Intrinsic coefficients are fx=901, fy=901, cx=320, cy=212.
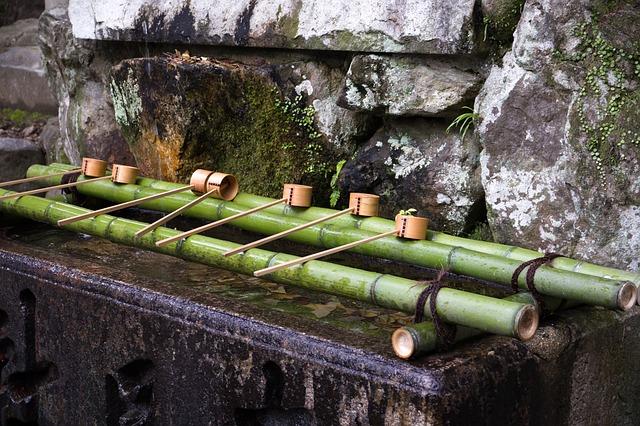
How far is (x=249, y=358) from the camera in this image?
8.93 ft

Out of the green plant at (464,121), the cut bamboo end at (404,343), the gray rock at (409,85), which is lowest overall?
the cut bamboo end at (404,343)

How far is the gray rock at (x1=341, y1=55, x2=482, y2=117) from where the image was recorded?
11.9 ft

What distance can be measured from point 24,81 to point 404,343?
5.11 meters

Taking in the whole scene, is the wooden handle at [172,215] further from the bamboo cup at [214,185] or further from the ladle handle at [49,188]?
the ladle handle at [49,188]

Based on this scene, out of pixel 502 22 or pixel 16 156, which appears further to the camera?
pixel 16 156

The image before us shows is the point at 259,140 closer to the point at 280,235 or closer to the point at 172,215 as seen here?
the point at 172,215

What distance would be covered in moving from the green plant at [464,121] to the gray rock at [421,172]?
4cm

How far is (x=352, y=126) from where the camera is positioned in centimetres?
408

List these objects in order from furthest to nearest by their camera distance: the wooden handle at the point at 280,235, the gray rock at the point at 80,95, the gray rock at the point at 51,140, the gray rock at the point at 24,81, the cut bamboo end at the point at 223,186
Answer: the gray rock at the point at 24,81 < the gray rock at the point at 51,140 < the gray rock at the point at 80,95 < the cut bamboo end at the point at 223,186 < the wooden handle at the point at 280,235

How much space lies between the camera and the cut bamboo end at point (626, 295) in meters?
2.58

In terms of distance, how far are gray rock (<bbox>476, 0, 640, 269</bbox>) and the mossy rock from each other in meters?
0.96

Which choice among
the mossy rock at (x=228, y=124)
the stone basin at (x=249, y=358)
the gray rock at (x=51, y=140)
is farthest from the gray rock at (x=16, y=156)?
the stone basin at (x=249, y=358)

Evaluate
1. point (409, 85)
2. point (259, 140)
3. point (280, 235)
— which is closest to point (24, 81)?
point (259, 140)

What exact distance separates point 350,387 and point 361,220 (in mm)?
1120
